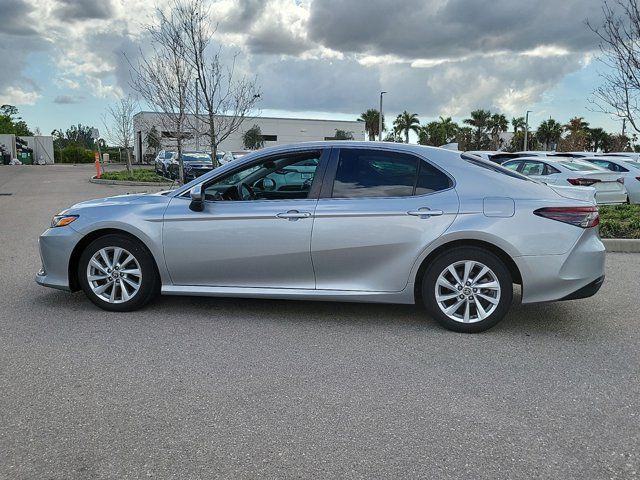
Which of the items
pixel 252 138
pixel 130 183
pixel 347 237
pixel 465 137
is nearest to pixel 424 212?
pixel 347 237

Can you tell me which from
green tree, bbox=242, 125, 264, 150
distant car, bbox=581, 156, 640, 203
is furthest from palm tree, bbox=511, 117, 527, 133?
distant car, bbox=581, 156, 640, 203

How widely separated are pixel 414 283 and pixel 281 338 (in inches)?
47.7

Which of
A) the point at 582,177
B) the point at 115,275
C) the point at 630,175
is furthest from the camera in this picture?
the point at 630,175

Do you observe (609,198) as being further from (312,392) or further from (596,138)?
(596,138)

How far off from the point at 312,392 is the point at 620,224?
26.8 feet

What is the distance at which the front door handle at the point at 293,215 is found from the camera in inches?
194

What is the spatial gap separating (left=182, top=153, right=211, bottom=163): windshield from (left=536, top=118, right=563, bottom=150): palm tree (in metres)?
52.3

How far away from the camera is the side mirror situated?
16.7ft

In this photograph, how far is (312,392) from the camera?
364 cm

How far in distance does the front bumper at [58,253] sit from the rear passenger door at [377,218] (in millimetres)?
2320

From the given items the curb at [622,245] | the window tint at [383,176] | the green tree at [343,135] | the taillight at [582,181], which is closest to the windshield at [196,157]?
the taillight at [582,181]

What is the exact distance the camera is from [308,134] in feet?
239

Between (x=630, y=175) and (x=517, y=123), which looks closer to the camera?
(x=630, y=175)

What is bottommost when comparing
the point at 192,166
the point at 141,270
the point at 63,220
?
the point at 141,270
